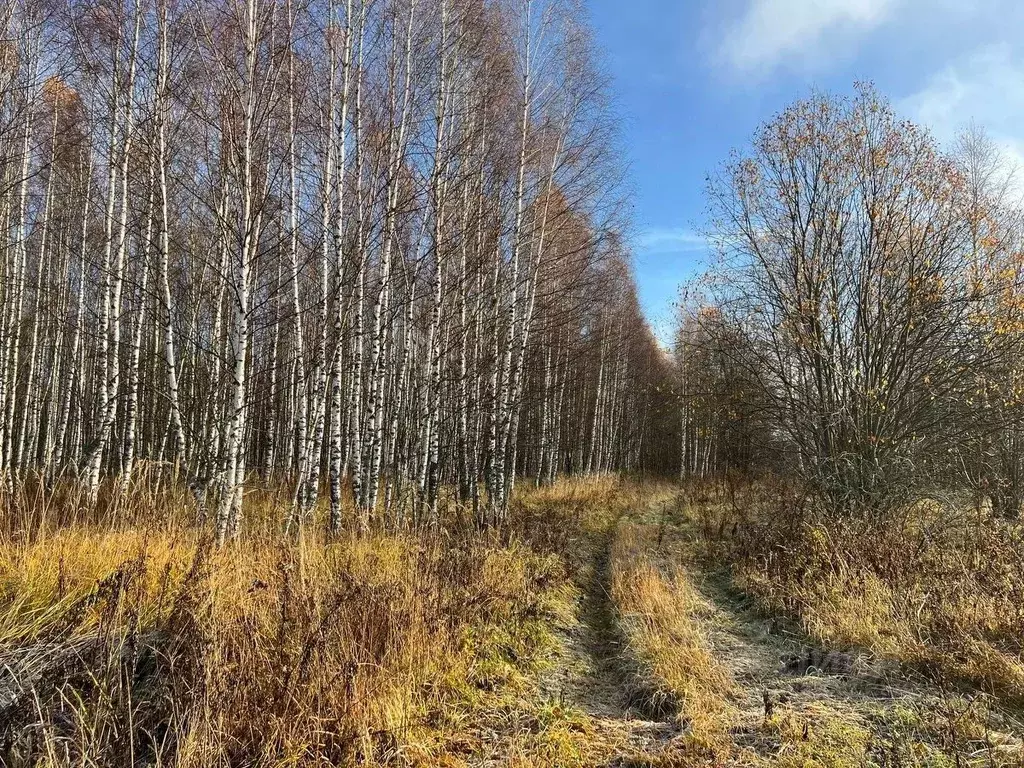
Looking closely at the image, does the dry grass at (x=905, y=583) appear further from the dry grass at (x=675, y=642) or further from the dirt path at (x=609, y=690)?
the dirt path at (x=609, y=690)

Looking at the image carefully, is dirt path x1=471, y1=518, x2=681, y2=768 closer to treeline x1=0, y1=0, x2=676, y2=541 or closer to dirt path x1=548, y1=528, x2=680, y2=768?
dirt path x1=548, y1=528, x2=680, y2=768

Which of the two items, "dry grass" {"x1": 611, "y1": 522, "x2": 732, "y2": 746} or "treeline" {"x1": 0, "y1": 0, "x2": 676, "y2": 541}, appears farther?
"treeline" {"x1": 0, "y1": 0, "x2": 676, "y2": 541}

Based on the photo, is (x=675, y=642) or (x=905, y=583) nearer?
(x=675, y=642)

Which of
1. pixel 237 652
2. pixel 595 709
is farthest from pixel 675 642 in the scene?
pixel 237 652

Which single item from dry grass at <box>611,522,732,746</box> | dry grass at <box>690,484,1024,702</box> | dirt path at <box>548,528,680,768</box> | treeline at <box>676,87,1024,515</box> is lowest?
dirt path at <box>548,528,680,768</box>

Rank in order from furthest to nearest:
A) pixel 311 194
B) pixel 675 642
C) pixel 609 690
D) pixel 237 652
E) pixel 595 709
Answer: pixel 311 194
pixel 675 642
pixel 609 690
pixel 595 709
pixel 237 652

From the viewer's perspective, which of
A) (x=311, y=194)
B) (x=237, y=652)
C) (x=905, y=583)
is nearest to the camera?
(x=237, y=652)

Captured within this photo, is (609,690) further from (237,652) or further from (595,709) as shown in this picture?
(237,652)

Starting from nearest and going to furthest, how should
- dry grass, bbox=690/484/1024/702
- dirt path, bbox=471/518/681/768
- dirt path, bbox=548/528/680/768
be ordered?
dirt path, bbox=471/518/681/768
dirt path, bbox=548/528/680/768
dry grass, bbox=690/484/1024/702

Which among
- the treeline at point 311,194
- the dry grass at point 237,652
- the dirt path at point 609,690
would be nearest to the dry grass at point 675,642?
the dirt path at point 609,690

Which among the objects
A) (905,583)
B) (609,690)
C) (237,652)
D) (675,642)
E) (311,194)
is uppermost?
(311,194)

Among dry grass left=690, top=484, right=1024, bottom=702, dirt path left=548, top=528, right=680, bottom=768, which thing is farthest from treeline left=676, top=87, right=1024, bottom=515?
dirt path left=548, top=528, right=680, bottom=768

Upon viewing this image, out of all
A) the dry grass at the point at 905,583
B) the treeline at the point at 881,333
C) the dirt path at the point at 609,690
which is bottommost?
the dirt path at the point at 609,690

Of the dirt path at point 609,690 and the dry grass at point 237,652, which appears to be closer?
the dry grass at point 237,652
